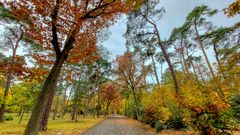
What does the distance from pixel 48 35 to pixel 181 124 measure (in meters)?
8.91

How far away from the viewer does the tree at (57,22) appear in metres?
6.00

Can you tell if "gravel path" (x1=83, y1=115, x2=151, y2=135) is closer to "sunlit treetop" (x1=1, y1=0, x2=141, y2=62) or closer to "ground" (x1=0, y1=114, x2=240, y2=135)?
"ground" (x1=0, y1=114, x2=240, y2=135)

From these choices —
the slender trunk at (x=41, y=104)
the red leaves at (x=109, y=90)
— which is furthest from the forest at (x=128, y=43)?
the red leaves at (x=109, y=90)

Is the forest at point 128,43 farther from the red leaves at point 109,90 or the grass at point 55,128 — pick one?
the red leaves at point 109,90

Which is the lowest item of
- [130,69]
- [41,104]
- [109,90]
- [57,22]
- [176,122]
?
[176,122]

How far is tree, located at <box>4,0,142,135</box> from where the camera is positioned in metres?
6.00

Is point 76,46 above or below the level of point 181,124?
above

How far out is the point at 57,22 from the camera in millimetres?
6801

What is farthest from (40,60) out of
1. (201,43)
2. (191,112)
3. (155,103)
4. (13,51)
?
(201,43)

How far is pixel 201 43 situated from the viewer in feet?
61.2

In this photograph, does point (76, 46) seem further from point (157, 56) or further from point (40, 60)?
point (157, 56)

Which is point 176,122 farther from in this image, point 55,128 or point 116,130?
point 55,128

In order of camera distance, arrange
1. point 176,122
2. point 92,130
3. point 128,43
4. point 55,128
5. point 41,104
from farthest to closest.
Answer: point 128,43
point 55,128
point 92,130
point 176,122
point 41,104

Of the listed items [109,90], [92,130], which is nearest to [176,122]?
[92,130]
